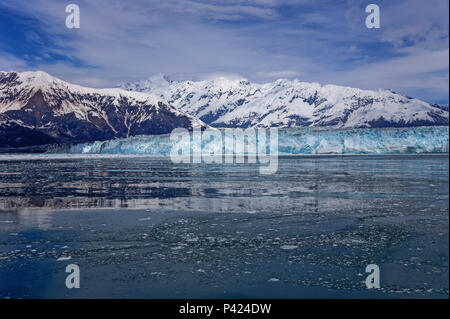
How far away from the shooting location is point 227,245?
7.53 m

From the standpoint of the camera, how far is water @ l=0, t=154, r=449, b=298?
542 cm

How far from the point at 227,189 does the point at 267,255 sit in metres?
9.64

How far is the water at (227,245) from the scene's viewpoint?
A: 5418 millimetres

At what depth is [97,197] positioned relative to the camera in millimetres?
14125
